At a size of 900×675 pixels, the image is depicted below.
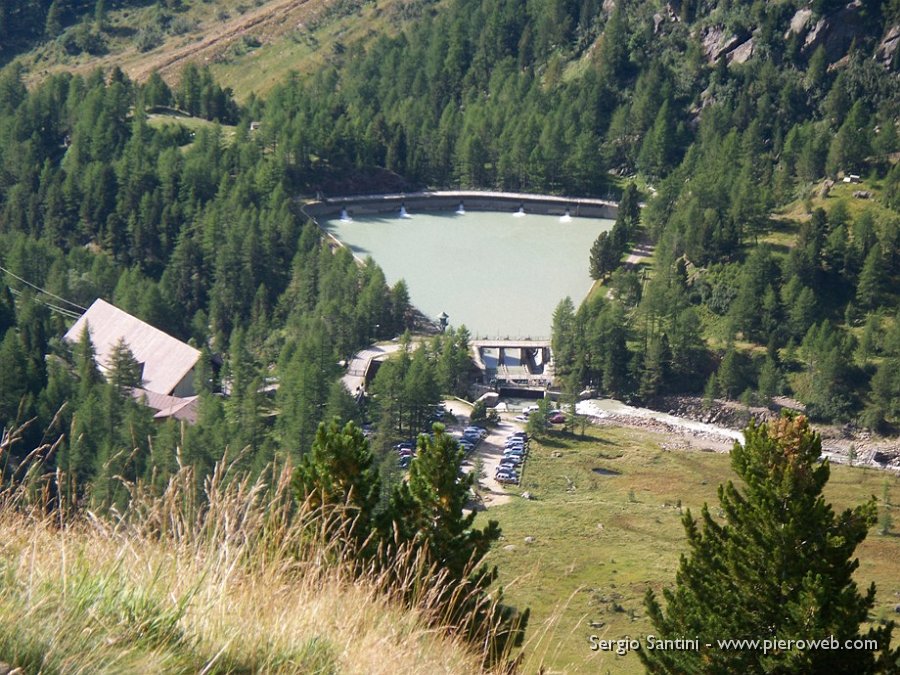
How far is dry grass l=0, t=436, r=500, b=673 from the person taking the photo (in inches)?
186

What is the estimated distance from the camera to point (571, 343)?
154 feet

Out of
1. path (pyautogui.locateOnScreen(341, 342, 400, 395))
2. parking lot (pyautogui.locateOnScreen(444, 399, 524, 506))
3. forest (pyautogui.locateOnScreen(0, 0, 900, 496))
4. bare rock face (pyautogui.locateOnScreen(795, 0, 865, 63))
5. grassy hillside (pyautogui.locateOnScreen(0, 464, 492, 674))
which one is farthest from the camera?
bare rock face (pyautogui.locateOnScreen(795, 0, 865, 63))

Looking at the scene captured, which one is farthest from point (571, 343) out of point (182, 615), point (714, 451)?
point (182, 615)

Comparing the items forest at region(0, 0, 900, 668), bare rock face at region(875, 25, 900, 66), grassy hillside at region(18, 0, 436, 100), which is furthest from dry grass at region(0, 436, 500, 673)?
grassy hillside at region(18, 0, 436, 100)

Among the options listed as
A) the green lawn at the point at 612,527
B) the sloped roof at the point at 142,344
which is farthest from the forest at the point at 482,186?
the green lawn at the point at 612,527

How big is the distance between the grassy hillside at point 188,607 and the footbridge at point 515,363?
134 feet

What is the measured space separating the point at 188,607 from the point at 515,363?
43682 mm

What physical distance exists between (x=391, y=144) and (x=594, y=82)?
12460 millimetres

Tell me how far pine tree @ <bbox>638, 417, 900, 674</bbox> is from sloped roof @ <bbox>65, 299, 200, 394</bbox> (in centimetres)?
3369

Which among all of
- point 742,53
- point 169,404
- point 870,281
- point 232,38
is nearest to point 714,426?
point 870,281

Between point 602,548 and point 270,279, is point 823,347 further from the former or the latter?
point 270,279

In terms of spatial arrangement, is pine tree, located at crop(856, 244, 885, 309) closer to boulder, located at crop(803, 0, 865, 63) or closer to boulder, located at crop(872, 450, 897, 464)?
boulder, located at crop(872, 450, 897, 464)

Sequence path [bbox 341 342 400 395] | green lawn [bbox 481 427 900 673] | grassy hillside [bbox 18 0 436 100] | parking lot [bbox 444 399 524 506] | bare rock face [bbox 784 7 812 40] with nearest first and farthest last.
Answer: green lawn [bbox 481 427 900 673] → parking lot [bbox 444 399 524 506] → path [bbox 341 342 400 395] → bare rock face [bbox 784 7 812 40] → grassy hillside [bbox 18 0 436 100]

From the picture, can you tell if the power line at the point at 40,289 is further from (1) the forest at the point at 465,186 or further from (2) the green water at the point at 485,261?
(2) the green water at the point at 485,261
